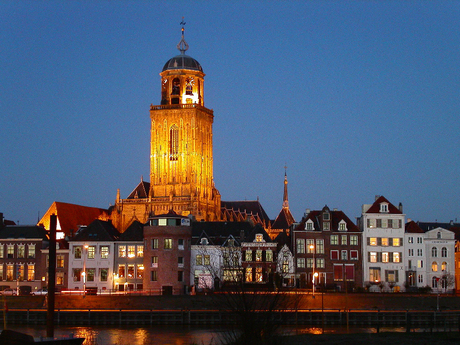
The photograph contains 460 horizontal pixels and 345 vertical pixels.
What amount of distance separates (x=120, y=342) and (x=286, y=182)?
123 meters

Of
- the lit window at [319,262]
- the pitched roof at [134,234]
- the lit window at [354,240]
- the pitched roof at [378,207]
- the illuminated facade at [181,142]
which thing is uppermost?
the illuminated facade at [181,142]

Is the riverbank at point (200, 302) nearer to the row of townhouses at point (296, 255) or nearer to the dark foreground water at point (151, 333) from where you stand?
the dark foreground water at point (151, 333)

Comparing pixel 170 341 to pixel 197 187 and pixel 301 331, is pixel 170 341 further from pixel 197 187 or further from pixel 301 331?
pixel 197 187

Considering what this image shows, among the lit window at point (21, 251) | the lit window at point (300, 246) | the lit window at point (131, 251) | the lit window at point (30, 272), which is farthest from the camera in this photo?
the lit window at point (21, 251)

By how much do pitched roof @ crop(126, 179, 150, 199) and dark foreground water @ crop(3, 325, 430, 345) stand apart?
68338 mm

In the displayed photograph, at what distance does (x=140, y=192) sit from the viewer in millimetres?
144500

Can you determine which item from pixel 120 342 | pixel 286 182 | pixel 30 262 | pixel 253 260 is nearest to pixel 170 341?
pixel 120 342

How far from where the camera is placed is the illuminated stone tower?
147 m

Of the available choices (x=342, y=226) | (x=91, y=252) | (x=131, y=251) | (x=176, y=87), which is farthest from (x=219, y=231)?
(x=176, y=87)

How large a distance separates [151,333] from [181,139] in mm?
80301

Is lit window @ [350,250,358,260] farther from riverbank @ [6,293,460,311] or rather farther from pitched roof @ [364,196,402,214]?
Answer: riverbank @ [6,293,460,311]

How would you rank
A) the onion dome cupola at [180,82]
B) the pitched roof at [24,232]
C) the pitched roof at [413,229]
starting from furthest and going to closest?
the onion dome cupola at [180,82] < the pitched roof at [24,232] < the pitched roof at [413,229]

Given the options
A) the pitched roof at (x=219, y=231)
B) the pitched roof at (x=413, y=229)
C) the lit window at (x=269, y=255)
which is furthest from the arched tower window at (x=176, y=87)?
the pitched roof at (x=413, y=229)

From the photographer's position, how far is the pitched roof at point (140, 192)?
470ft
